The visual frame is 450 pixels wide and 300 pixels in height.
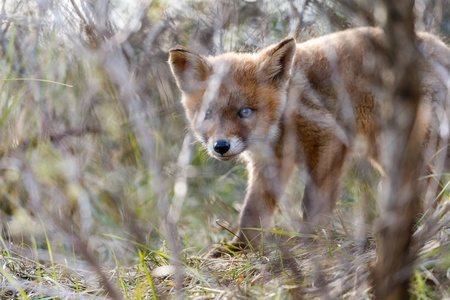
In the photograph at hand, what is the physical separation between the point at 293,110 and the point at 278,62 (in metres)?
0.42

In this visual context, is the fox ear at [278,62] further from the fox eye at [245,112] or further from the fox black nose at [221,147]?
the fox black nose at [221,147]

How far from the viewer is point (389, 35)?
42.1 inches

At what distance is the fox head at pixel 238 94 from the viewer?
3.58 m

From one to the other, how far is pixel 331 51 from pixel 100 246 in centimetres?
260

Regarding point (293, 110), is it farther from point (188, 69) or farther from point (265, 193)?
point (188, 69)

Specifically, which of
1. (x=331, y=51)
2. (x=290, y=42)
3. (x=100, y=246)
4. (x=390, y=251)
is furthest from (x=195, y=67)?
(x=390, y=251)

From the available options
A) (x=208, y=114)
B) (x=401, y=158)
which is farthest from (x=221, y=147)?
(x=401, y=158)

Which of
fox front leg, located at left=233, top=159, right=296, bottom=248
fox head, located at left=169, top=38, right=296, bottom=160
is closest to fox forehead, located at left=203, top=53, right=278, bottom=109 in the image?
fox head, located at left=169, top=38, right=296, bottom=160

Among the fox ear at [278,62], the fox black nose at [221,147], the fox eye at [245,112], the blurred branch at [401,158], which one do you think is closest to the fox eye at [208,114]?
the fox eye at [245,112]

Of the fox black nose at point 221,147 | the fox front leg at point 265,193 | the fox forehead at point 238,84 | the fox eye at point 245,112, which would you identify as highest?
the fox forehead at point 238,84

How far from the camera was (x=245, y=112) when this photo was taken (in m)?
3.71

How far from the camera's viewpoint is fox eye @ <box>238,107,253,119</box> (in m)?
3.69

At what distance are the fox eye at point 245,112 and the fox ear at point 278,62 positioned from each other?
0.32 m

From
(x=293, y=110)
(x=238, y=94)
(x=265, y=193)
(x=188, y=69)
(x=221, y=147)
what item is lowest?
(x=265, y=193)
